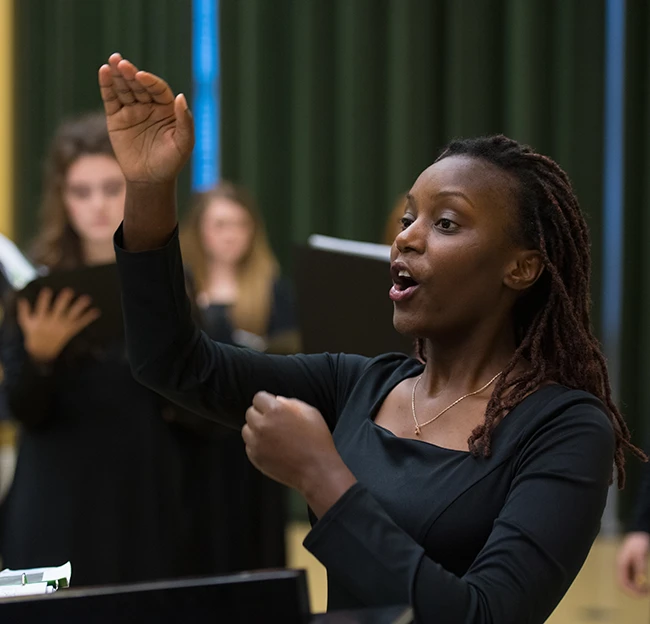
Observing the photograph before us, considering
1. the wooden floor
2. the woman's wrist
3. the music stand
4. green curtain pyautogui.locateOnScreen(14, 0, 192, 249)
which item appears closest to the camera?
the music stand

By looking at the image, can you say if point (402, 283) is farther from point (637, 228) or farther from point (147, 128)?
point (637, 228)

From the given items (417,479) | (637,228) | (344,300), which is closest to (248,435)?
(417,479)

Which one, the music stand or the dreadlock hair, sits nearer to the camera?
the music stand

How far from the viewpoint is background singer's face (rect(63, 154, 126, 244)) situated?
271cm

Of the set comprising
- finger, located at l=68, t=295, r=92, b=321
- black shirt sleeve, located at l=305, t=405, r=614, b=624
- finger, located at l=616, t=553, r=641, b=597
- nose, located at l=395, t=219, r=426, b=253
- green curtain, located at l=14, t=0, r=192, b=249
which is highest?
green curtain, located at l=14, t=0, r=192, b=249

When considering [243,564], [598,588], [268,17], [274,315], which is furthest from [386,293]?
[268,17]

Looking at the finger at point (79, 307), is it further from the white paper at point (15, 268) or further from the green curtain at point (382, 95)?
the green curtain at point (382, 95)

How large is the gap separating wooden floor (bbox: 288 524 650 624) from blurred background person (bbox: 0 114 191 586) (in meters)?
0.76

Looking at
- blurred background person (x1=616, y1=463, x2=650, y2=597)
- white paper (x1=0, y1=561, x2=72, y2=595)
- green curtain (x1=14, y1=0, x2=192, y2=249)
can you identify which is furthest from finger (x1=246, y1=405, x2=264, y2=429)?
green curtain (x1=14, y1=0, x2=192, y2=249)

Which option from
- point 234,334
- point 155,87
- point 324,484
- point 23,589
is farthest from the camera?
point 234,334

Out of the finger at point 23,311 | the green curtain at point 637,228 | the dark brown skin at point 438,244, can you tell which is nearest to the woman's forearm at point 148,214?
the dark brown skin at point 438,244

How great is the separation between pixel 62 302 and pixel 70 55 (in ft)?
11.3

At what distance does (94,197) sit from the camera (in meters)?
2.74

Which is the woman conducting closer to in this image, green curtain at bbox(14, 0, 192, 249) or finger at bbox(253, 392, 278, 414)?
finger at bbox(253, 392, 278, 414)
